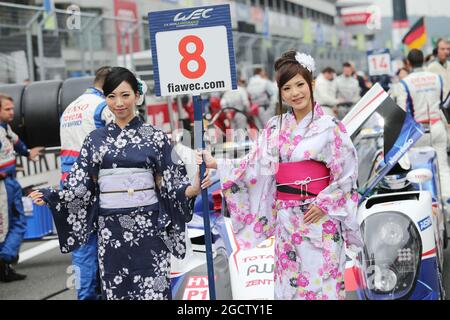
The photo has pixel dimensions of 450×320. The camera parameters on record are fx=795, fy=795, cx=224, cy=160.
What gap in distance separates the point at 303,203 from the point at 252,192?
31cm

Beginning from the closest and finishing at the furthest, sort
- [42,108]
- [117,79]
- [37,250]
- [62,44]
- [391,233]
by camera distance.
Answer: [117,79] → [391,233] → [42,108] → [37,250] → [62,44]

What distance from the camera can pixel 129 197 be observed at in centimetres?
417

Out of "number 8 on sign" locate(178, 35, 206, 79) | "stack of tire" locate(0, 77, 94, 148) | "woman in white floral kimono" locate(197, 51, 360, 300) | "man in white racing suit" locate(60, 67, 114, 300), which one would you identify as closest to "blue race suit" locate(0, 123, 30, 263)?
"stack of tire" locate(0, 77, 94, 148)

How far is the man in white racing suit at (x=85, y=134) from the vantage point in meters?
6.02

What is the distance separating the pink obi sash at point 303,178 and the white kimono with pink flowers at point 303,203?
30 millimetres

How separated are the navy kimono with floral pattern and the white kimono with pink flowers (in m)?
0.32

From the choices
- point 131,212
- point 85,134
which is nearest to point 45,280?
point 85,134

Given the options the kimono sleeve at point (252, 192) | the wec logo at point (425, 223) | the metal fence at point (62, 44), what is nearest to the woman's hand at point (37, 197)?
the kimono sleeve at point (252, 192)

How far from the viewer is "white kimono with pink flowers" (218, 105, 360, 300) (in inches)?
156

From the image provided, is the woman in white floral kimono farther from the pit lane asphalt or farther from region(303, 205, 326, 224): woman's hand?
the pit lane asphalt

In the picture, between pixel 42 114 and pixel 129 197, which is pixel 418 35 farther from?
pixel 129 197

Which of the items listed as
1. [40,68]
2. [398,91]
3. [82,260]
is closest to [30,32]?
[40,68]

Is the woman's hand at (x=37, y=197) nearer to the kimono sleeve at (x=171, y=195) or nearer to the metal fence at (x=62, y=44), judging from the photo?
the kimono sleeve at (x=171, y=195)
